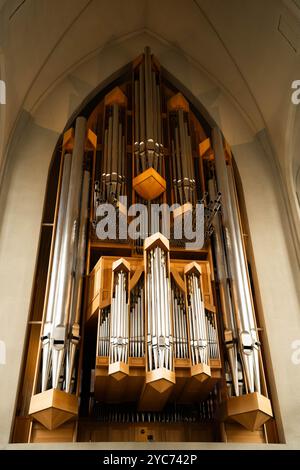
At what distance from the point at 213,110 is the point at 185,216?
3.02 m

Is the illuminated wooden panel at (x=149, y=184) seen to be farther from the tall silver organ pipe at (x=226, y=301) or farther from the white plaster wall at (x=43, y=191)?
the white plaster wall at (x=43, y=191)

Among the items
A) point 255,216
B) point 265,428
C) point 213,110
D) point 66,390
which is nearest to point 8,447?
point 66,390

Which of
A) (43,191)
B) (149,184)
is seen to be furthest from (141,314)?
(43,191)

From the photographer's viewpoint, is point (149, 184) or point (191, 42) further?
point (191, 42)

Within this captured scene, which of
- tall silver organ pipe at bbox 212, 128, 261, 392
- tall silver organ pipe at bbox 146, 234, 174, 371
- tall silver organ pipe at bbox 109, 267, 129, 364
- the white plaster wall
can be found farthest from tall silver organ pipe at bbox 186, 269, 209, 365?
the white plaster wall

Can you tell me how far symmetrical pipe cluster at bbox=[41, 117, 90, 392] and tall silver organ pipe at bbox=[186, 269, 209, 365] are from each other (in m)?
1.43

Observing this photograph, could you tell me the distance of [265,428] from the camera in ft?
20.8

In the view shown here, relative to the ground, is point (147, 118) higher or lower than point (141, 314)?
higher

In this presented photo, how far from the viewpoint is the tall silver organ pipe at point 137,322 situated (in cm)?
603

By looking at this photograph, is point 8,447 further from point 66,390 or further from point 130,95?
point 130,95

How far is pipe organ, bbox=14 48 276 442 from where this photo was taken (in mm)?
5859

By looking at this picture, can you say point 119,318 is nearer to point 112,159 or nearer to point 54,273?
point 54,273

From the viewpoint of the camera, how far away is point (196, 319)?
634cm

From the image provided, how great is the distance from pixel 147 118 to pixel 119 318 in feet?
14.9
